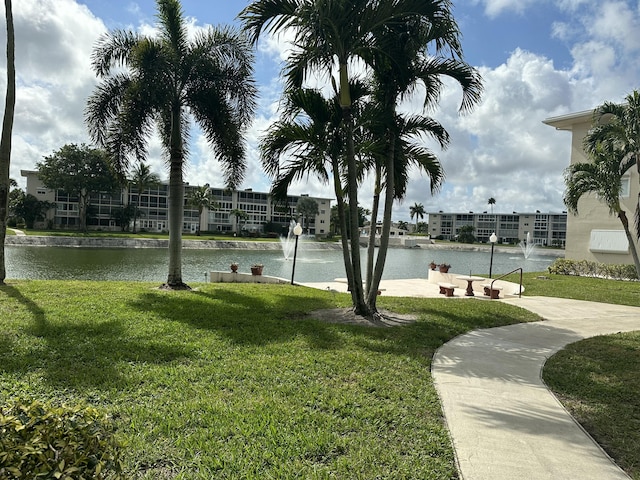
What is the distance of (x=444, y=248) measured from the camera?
285 feet

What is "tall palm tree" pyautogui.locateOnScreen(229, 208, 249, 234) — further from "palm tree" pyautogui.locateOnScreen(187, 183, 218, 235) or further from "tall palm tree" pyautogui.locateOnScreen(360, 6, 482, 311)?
"tall palm tree" pyautogui.locateOnScreen(360, 6, 482, 311)

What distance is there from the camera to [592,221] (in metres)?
24.3

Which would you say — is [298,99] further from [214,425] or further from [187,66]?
[214,425]

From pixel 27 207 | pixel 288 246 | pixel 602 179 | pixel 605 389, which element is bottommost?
pixel 288 246

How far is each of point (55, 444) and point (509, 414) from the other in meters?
3.99

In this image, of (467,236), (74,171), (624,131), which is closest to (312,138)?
(624,131)

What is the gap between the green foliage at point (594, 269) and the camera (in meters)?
21.0

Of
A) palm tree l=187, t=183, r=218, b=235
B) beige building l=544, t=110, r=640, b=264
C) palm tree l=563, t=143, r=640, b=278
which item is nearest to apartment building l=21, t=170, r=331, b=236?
palm tree l=187, t=183, r=218, b=235

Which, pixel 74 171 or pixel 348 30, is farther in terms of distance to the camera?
pixel 74 171

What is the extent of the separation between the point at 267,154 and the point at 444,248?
3246 inches

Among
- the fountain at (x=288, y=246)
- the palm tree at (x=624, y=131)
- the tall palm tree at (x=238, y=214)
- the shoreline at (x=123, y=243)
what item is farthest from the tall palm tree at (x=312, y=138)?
the tall palm tree at (x=238, y=214)

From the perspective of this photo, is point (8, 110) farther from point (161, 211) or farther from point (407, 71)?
point (161, 211)

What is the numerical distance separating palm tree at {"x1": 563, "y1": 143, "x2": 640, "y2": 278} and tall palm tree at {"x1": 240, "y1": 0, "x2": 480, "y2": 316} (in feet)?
32.7

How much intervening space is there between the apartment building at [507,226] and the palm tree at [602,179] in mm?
81215
